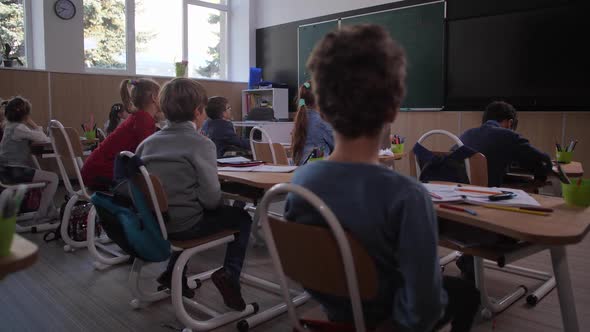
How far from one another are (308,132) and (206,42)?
512cm

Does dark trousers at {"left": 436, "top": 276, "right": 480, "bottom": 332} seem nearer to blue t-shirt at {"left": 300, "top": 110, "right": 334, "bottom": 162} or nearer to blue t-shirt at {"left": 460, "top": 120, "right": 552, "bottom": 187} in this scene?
blue t-shirt at {"left": 460, "top": 120, "right": 552, "bottom": 187}

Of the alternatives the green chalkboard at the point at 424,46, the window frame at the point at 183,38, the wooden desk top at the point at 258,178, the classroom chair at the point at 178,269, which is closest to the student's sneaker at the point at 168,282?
the classroom chair at the point at 178,269

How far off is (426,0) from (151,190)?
15.1 feet

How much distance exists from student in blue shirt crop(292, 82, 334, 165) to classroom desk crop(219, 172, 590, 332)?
5.32 feet

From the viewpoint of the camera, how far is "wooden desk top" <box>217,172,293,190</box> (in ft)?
6.27

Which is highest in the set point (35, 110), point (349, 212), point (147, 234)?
point (35, 110)

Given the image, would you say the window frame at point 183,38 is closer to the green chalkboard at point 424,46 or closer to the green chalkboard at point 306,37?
the green chalkboard at point 306,37

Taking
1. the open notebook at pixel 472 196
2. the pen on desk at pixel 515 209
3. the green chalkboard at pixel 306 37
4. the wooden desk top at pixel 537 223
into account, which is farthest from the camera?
the green chalkboard at pixel 306 37

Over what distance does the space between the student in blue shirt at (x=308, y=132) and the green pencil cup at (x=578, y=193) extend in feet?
5.50

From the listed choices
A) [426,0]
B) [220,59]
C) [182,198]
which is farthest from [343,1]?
[182,198]

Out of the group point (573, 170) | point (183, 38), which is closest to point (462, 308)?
point (573, 170)

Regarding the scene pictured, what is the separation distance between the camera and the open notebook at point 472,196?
1405 mm

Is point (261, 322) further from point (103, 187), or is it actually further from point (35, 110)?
point (35, 110)

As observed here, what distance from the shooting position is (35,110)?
5328 mm
